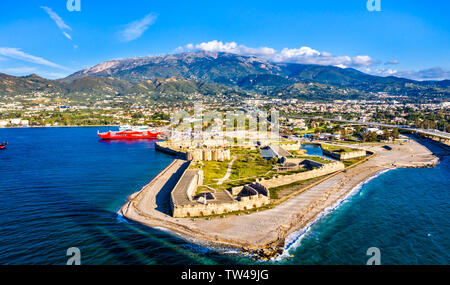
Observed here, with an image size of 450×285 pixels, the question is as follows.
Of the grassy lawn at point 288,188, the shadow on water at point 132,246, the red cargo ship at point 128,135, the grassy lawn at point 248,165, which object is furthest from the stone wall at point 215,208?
the red cargo ship at point 128,135

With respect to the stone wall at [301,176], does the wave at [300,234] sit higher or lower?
lower

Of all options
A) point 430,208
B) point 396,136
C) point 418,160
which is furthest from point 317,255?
point 396,136

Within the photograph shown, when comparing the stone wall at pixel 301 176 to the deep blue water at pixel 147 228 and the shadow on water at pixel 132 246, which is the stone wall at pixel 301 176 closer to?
the deep blue water at pixel 147 228

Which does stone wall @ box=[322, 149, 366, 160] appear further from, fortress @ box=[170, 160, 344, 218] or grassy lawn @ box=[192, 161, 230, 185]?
grassy lawn @ box=[192, 161, 230, 185]

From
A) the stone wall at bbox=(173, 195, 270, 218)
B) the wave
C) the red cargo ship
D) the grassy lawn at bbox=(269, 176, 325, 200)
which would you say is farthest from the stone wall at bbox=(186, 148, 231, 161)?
the red cargo ship

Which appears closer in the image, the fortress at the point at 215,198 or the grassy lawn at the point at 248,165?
the fortress at the point at 215,198

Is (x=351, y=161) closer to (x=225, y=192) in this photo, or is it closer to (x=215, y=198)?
(x=225, y=192)

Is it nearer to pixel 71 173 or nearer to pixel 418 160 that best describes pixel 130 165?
pixel 71 173

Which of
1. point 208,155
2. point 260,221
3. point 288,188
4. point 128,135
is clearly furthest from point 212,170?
point 128,135
